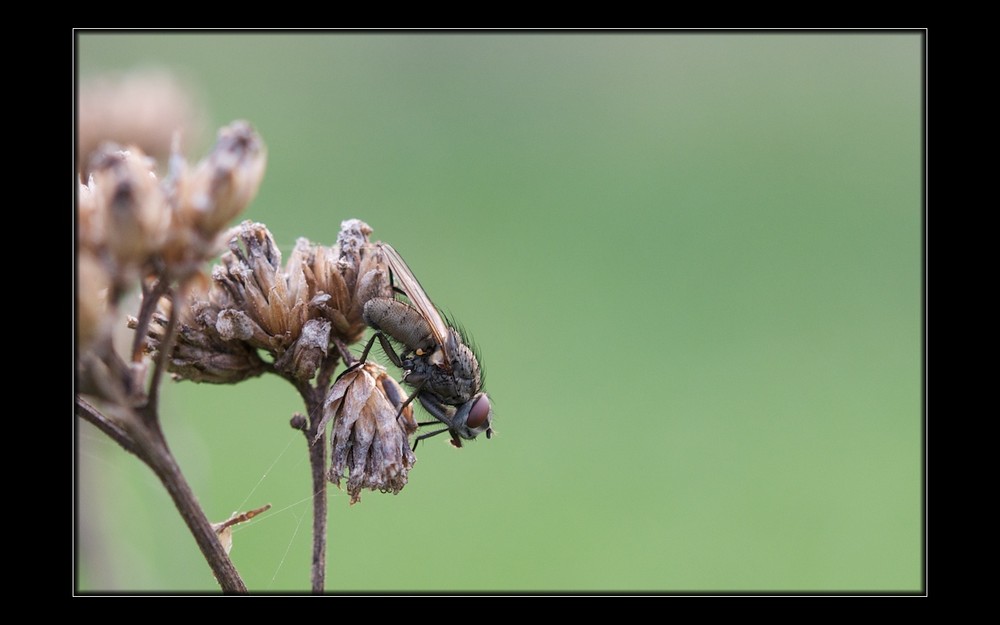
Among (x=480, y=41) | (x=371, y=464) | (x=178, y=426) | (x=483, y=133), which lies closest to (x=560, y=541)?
(x=178, y=426)

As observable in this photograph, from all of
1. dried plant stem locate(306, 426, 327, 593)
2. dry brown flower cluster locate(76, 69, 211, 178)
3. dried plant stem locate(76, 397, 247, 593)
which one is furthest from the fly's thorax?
dry brown flower cluster locate(76, 69, 211, 178)

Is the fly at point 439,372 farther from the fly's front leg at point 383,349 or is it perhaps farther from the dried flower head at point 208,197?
the dried flower head at point 208,197

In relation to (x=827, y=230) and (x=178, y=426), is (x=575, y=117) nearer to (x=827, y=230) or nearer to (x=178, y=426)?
(x=827, y=230)

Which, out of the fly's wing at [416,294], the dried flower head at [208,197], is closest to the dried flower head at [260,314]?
the fly's wing at [416,294]

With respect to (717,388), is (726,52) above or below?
above

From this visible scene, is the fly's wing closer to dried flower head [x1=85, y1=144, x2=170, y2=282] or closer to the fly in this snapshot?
the fly
